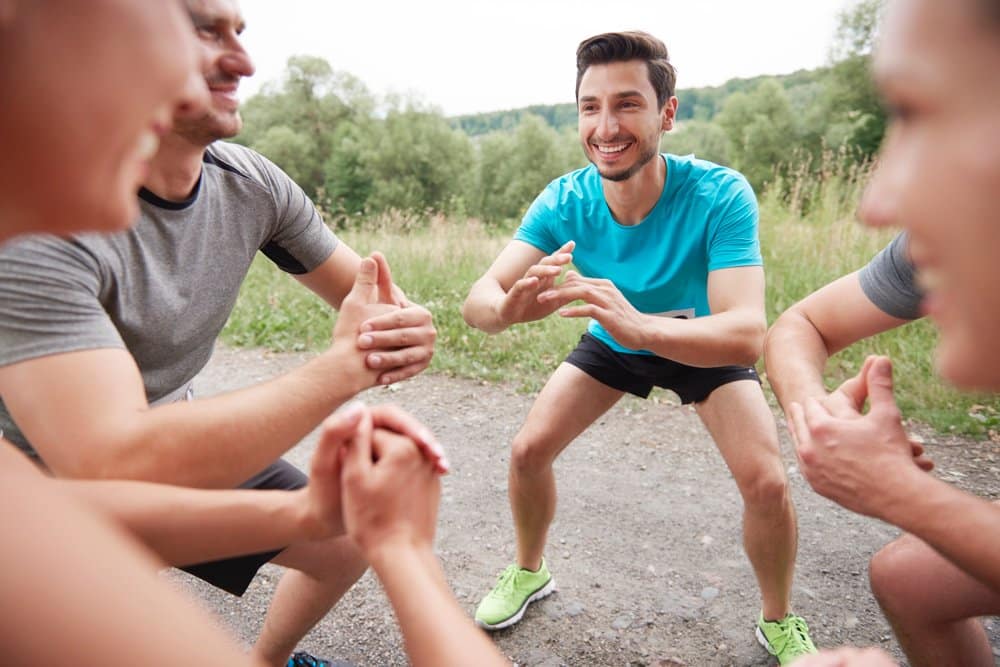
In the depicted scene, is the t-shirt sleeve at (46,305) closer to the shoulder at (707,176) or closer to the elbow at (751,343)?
the elbow at (751,343)

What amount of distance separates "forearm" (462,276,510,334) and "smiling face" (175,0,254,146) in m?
1.21

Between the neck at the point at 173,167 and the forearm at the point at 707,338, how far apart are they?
1.70m

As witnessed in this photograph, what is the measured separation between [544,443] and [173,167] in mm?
1738

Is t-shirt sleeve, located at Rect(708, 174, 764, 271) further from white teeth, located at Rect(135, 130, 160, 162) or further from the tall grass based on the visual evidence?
white teeth, located at Rect(135, 130, 160, 162)

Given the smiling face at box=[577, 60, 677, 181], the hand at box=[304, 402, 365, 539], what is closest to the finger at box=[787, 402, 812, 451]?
the hand at box=[304, 402, 365, 539]

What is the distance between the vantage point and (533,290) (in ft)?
8.63

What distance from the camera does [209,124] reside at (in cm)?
213

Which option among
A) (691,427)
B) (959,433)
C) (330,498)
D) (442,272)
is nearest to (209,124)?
(330,498)

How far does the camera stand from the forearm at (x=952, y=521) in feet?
4.82

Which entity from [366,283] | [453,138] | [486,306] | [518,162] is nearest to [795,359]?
[486,306]

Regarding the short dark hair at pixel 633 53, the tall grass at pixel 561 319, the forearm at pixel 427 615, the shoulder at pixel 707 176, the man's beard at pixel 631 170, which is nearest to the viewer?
the forearm at pixel 427 615

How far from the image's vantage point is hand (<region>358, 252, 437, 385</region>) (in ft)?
6.55

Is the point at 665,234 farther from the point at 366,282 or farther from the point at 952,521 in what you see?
the point at 952,521

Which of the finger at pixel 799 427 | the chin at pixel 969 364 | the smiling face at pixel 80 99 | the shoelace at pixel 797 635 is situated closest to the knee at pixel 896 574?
the finger at pixel 799 427
